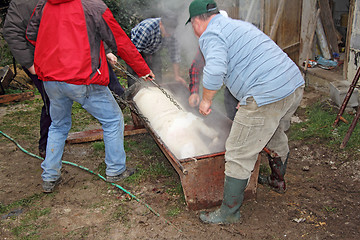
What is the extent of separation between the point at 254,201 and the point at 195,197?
0.71 m

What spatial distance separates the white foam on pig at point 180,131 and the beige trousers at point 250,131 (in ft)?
2.52

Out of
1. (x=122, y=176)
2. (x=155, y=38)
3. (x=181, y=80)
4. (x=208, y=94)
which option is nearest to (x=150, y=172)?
(x=122, y=176)

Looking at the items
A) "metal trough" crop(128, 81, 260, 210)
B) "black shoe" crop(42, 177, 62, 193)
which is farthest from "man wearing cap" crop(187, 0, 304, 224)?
"black shoe" crop(42, 177, 62, 193)

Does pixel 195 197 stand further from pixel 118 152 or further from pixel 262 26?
pixel 262 26

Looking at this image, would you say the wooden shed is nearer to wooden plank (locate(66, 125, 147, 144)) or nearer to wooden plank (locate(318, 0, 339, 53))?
wooden plank (locate(318, 0, 339, 53))

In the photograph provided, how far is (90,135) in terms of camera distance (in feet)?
17.0

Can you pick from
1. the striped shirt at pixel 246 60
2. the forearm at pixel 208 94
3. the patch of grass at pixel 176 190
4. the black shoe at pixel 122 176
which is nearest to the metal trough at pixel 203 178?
the patch of grass at pixel 176 190

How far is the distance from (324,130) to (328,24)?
3.45 m

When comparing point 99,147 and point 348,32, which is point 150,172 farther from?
point 348,32

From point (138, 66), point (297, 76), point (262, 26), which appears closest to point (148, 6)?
point (262, 26)

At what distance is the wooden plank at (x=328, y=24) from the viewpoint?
23.2 feet

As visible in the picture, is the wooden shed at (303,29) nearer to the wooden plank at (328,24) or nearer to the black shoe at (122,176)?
the wooden plank at (328,24)

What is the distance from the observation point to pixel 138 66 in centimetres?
382

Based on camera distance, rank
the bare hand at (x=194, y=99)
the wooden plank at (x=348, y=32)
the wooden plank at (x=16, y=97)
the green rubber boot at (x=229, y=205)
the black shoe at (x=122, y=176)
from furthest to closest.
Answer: the wooden plank at (x=16, y=97)
the wooden plank at (x=348, y=32)
the bare hand at (x=194, y=99)
the black shoe at (x=122, y=176)
the green rubber boot at (x=229, y=205)
